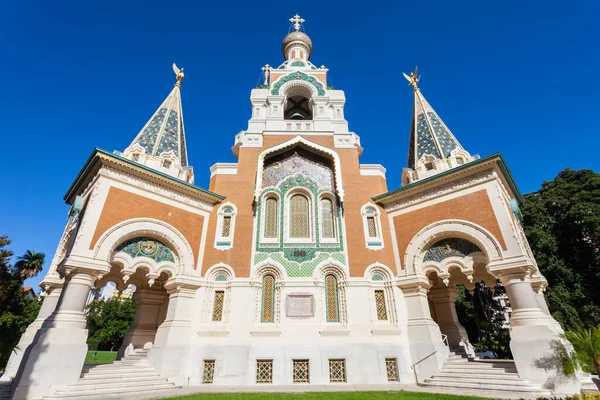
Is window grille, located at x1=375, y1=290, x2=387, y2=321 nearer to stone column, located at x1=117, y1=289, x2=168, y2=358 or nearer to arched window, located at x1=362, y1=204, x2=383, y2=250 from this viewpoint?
arched window, located at x1=362, y1=204, x2=383, y2=250

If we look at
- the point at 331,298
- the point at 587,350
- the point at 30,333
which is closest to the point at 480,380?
the point at 587,350

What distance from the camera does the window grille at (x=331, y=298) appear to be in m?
12.7

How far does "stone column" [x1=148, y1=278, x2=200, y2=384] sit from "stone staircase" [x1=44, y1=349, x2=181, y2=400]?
31cm

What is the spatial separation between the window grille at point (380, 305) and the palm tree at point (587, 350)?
5.86m

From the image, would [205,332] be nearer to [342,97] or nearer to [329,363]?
[329,363]

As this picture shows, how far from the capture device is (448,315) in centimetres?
1507

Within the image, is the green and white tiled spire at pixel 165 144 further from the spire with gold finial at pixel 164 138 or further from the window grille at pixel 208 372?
the window grille at pixel 208 372

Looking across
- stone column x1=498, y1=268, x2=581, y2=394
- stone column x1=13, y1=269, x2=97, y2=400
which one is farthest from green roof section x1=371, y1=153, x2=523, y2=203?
stone column x1=13, y1=269, x2=97, y2=400

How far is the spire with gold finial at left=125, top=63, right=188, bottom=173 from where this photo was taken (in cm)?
1409

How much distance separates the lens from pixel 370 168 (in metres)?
15.7

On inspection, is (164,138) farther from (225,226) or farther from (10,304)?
Answer: (10,304)

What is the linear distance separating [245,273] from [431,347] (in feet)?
25.7

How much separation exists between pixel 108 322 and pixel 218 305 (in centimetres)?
4154

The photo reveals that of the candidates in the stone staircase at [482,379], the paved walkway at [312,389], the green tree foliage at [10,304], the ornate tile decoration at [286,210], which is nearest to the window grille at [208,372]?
the paved walkway at [312,389]
